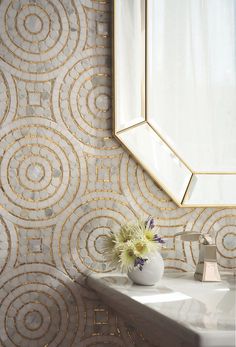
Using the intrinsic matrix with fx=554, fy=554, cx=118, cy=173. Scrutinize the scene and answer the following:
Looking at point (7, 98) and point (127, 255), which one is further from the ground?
point (7, 98)

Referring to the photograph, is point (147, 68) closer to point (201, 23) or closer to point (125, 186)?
point (201, 23)

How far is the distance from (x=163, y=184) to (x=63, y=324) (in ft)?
1.73

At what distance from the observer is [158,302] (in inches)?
46.8

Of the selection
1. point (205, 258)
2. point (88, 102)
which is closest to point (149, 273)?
point (205, 258)

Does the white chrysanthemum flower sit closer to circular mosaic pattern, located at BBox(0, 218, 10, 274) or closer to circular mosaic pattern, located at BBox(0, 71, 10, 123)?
circular mosaic pattern, located at BBox(0, 218, 10, 274)

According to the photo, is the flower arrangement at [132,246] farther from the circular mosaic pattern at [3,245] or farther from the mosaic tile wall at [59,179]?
the circular mosaic pattern at [3,245]

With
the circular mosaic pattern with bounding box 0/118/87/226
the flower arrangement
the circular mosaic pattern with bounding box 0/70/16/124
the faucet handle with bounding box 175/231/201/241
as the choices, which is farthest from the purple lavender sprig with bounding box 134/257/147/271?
the circular mosaic pattern with bounding box 0/70/16/124

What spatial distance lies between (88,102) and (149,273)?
58 centimetres

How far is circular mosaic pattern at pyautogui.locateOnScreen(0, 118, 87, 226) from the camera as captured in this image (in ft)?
5.43

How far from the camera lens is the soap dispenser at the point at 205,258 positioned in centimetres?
157

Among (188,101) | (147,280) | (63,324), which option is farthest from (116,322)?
(188,101)

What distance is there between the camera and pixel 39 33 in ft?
5.57

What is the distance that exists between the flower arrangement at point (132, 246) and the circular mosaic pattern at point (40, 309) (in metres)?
0.23

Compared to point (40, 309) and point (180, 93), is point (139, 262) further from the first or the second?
point (180, 93)
